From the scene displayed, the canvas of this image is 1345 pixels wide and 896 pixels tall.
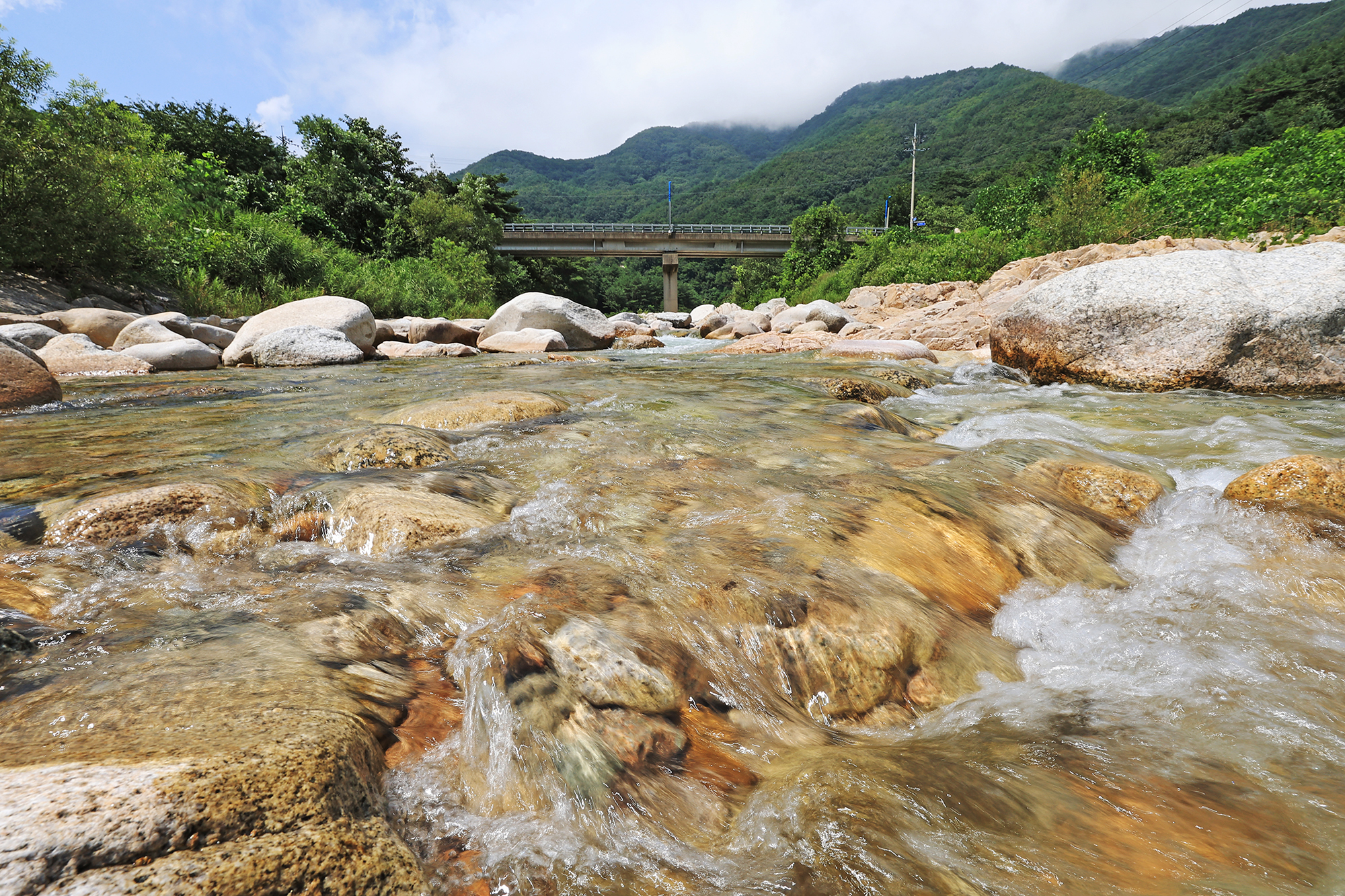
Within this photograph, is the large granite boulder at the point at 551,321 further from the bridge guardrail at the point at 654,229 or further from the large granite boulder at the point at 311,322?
the bridge guardrail at the point at 654,229

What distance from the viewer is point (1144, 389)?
8.19 m

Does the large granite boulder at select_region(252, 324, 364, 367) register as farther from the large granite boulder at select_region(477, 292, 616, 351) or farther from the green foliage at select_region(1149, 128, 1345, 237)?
the green foliage at select_region(1149, 128, 1345, 237)

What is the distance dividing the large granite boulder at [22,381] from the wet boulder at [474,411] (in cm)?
349

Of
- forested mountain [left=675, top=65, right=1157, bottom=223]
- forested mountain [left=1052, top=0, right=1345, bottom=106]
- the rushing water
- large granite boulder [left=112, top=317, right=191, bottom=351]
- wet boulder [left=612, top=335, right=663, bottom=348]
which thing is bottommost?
the rushing water

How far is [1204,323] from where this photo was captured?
7.82 m

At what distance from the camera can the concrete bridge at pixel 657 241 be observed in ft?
154

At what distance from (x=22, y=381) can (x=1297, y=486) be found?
34.0ft

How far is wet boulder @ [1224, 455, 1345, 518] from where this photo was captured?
12.5 ft

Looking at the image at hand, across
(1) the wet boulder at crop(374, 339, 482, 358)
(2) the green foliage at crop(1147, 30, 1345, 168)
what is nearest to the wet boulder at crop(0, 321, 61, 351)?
(1) the wet boulder at crop(374, 339, 482, 358)

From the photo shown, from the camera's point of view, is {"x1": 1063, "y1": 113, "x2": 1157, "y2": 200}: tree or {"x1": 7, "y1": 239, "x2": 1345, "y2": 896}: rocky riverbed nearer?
{"x1": 7, "y1": 239, "x2": 1345, "y2": 896}: rocky riverbed

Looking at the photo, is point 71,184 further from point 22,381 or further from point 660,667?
point 660,667

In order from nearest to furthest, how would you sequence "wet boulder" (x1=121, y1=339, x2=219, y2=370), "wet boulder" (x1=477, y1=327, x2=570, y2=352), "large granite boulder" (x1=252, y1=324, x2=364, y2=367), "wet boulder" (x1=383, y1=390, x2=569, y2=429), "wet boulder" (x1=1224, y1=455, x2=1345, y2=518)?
"wet boulder" (x1=1224, y1=455, x2=1345, y2=518) < "wet boulder" (x1=383, y1=390, x2=569, y2=429) < "wet boulder" (x1=121, y1=339, x2=219, y2=370) < "large granite boulder" (x1=252, y1=324, x2=364, y2=367) < "wet boulder" (x1=477, y1=327, x2=570, y2=352)

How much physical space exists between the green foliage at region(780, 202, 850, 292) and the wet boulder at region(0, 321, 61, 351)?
114 feet

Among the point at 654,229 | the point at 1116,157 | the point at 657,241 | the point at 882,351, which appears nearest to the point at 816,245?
the point at 657,241
